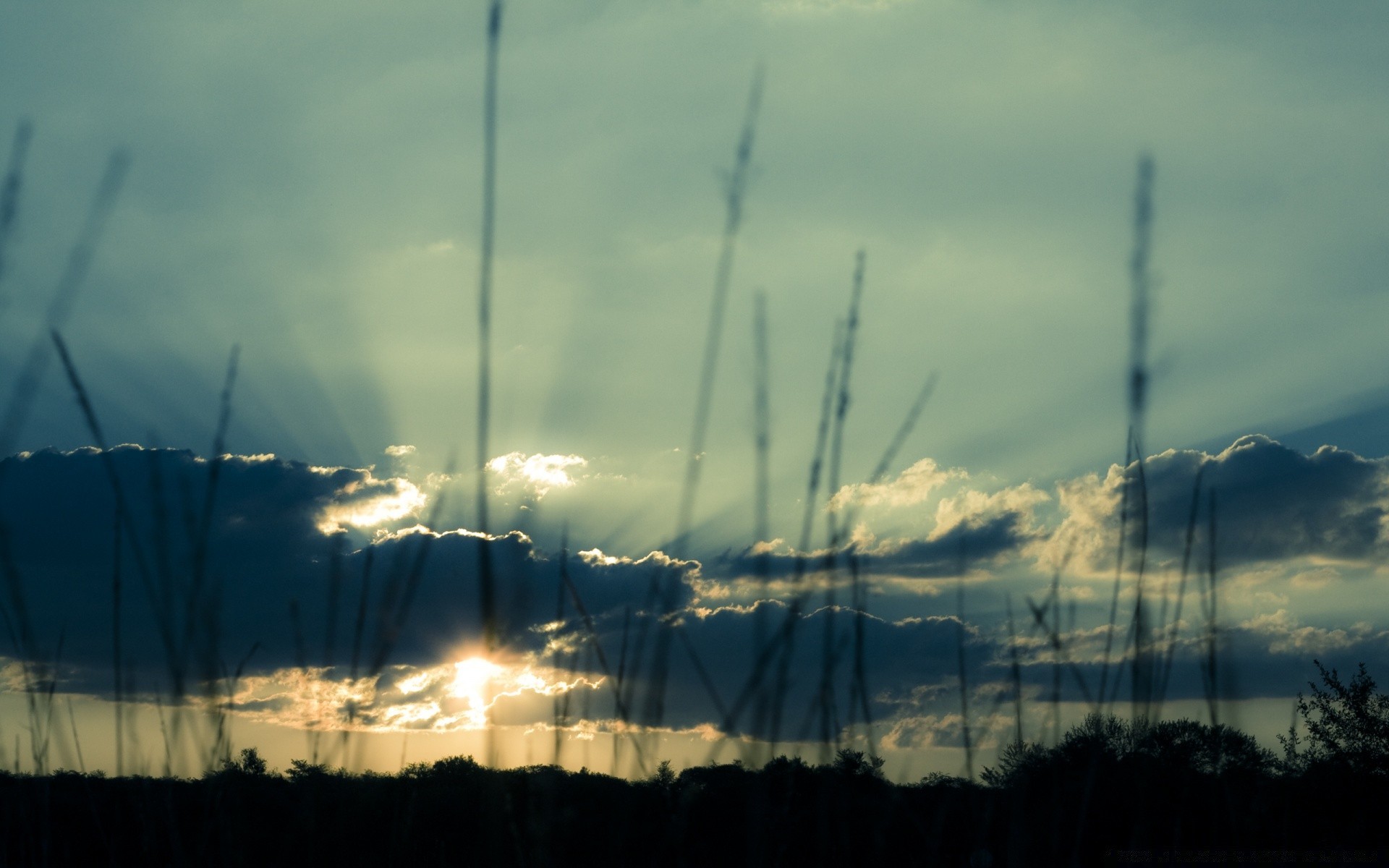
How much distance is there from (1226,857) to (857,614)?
1.81 m

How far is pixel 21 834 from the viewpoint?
379cm

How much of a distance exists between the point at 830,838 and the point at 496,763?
1.26 metres

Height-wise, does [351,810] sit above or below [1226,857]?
above

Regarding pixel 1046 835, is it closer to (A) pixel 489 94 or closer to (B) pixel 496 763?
(B) pixel 496 763

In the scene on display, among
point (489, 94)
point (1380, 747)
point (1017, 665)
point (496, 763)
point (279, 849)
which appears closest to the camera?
point (489, 94)

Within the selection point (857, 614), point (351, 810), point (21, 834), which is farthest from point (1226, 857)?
point (21, 834)

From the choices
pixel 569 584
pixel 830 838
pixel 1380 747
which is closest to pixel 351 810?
pixel 569 584

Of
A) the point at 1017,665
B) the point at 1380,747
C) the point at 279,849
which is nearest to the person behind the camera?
the point at 279,849

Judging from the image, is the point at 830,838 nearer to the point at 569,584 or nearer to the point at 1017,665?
the point at 1017,665

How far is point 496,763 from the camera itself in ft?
9.58

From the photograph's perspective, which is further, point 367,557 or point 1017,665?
point 1017,665

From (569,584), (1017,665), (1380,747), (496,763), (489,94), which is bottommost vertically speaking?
(1380,747)

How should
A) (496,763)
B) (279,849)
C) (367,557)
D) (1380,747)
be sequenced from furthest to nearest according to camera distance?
(1380,747) → (367,557) → (279,849) → (496,763)

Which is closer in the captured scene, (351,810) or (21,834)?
(351,810)
